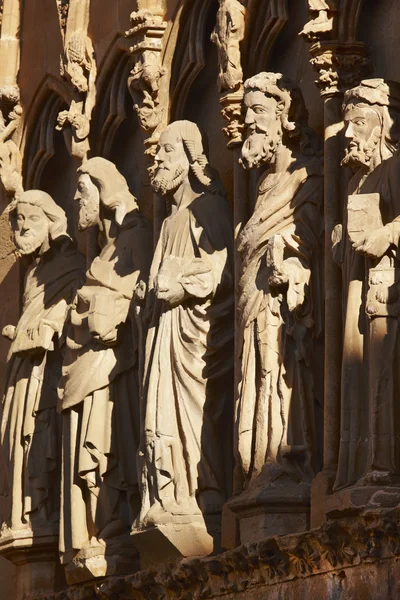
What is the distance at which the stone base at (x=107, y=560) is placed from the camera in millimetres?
15320

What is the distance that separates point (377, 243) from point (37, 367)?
4406 mm

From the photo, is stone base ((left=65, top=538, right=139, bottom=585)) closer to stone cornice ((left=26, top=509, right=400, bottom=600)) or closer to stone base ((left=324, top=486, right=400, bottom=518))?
stone cornice ((left=26, top=509, right=400, bottom=600))

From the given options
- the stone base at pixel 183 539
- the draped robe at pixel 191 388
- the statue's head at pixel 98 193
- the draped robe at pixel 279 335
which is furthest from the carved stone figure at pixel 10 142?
the stone base at pixel 183 539

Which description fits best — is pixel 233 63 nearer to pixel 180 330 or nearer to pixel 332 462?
pixel 180 330

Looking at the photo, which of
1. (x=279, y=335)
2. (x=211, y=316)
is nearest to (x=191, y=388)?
(x=211, y=316)

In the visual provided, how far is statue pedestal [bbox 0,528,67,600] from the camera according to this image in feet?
53.7

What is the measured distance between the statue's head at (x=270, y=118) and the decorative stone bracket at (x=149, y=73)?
5.95 ft

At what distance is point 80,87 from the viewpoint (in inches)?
665

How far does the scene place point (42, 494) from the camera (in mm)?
16391

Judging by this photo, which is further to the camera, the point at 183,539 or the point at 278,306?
the point at 183,539

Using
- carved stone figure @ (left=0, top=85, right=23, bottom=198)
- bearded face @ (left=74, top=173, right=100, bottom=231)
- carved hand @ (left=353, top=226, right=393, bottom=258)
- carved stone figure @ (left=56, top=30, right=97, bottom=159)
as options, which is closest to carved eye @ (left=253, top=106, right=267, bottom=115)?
carved hand @ (left=353, top=226, right=393, bottom=258)

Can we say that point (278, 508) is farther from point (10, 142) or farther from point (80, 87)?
point (10, 142)

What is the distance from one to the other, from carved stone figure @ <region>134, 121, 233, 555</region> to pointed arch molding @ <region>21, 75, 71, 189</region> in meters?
3.22

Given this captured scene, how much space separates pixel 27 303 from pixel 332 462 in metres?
4.07
